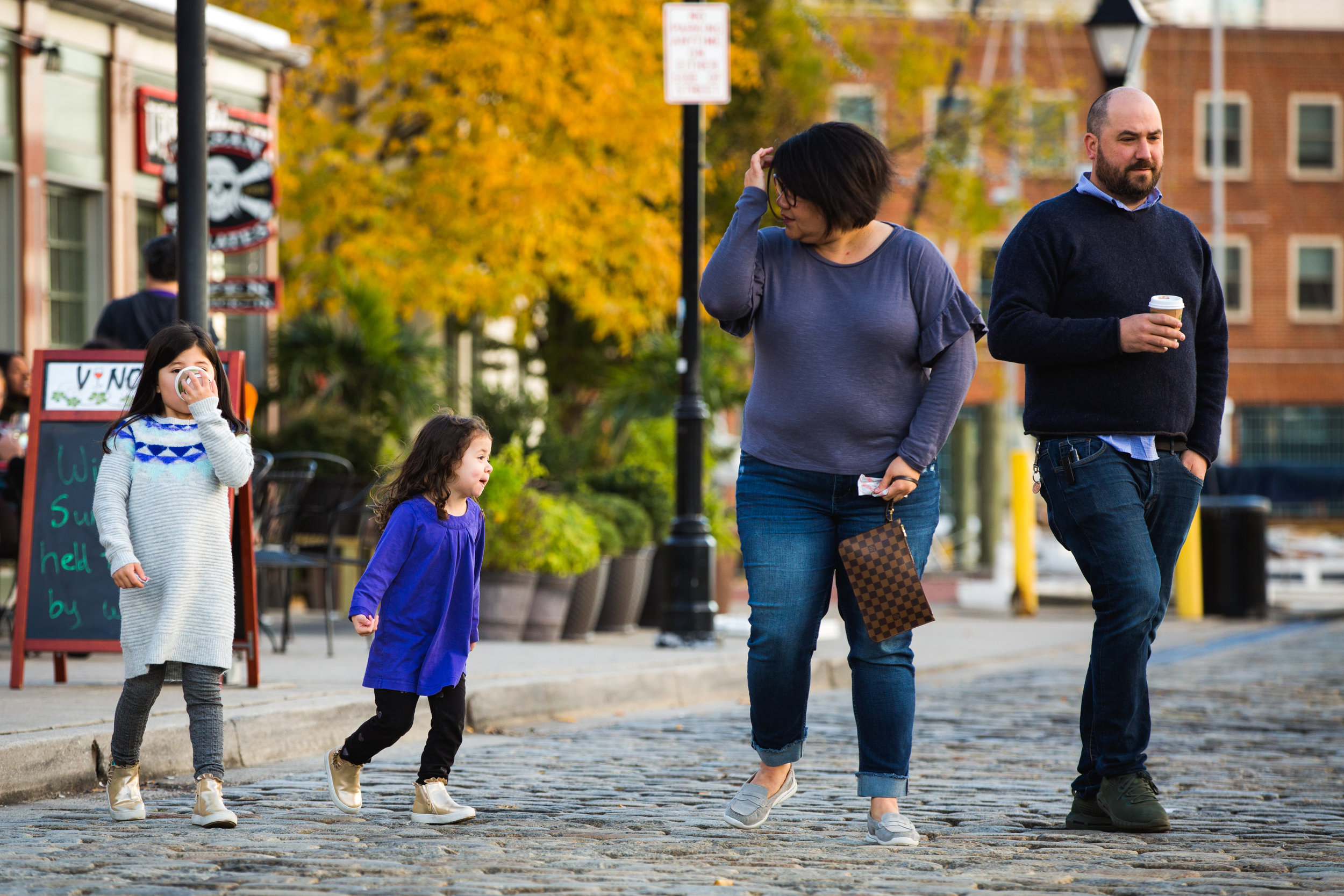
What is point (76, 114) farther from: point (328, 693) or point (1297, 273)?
point (1297, 273)

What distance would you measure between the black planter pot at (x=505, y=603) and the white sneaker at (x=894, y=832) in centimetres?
615

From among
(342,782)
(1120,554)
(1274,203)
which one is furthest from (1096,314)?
(1274,203)

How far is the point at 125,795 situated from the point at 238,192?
17.4 feet

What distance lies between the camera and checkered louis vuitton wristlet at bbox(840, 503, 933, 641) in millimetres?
4684

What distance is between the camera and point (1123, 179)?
505cm

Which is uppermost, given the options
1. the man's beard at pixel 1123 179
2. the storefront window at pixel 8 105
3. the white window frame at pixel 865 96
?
the white window frame at pixel 865 96

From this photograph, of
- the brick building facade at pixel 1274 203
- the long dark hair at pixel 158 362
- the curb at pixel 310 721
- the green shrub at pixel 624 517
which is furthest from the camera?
the brick building facade at pixel 1274 203

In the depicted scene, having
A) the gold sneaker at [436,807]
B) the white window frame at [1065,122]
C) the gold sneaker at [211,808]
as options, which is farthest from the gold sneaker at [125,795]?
the white window frame at [1065,122]

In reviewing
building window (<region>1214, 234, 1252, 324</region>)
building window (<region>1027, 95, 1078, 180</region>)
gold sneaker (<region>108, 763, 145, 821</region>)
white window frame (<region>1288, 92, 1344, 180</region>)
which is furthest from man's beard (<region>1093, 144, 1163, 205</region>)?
white window frame (<region>1288, 92, 1344, 180</region>)

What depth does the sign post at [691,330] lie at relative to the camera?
A: 422 inches

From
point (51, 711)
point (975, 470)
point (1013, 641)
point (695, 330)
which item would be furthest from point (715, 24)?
point (975, 470)

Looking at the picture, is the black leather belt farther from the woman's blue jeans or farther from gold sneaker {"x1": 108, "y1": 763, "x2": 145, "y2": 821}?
gold sneaker {"x1": 108, "y1": 763, "x2": 145, "y2": 821}

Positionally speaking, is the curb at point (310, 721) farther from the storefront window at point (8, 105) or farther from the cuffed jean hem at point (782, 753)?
the storefront window at point (8, 105)

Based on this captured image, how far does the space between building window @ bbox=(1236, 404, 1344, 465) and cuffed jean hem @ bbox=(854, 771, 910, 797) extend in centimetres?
3860
